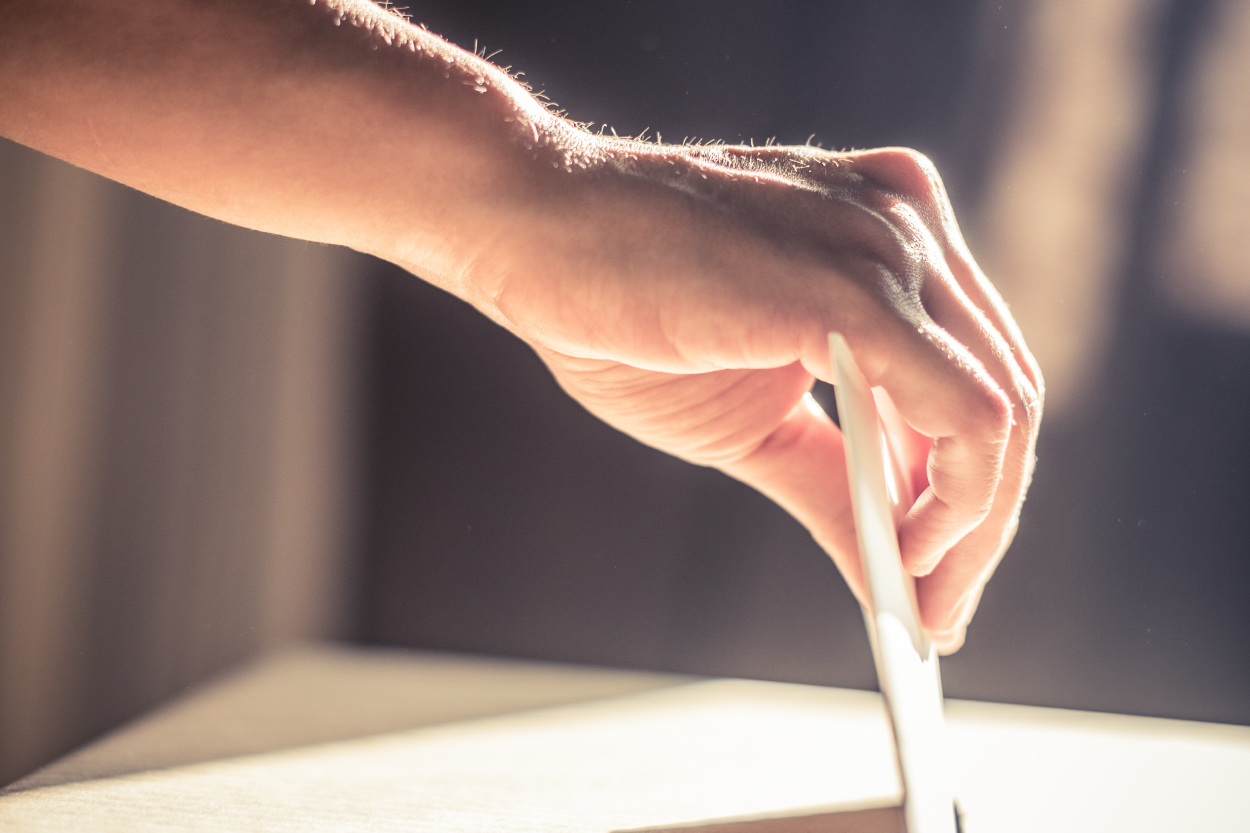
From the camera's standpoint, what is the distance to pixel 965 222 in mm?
1071

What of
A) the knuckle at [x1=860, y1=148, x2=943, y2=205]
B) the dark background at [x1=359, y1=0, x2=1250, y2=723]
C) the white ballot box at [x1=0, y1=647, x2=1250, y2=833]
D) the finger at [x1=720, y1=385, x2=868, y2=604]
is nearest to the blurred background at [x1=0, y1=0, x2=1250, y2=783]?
the dark background at [x1=359, y1=0, x2=1250, y2=723]

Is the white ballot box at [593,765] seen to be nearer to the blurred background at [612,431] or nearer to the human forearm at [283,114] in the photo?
the blurred background at [612,431]

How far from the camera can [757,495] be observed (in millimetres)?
1186

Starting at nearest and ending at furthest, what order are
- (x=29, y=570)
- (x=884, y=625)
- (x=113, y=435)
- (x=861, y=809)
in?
(x=884, y=625) → (x=861, y=809) → (x=29, y=570) → (x=113, y=435)

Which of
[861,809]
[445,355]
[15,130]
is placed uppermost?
[445,355]

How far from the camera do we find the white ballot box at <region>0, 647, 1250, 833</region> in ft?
1.54

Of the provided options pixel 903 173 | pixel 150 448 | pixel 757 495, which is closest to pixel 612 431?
pixel 757 495

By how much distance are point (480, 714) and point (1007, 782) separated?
473 mm

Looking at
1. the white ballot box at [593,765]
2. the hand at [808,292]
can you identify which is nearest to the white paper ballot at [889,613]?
the hand at [808,292]

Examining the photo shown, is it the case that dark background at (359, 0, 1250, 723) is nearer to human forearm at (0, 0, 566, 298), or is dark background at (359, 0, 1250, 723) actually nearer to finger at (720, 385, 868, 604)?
finger at (720, 385, 868, 604)

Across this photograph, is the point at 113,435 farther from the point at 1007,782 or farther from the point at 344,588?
the point at 1007,782

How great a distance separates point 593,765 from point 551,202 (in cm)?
43

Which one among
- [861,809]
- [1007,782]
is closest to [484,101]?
[861,809]

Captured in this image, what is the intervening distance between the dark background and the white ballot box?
205 millimetres
